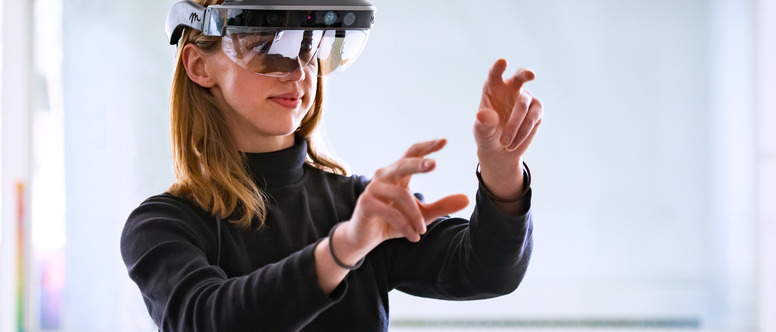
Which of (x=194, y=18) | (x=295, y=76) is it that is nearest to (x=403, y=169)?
(x=295, y=76)

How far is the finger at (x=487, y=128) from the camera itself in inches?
42.1

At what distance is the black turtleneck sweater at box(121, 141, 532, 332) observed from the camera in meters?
0.97

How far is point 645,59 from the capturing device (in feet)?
10.3

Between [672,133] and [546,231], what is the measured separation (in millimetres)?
600

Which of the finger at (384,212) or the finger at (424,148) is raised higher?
the finger at (424,148)

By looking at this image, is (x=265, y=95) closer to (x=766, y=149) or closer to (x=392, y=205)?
(x=392, y=205)

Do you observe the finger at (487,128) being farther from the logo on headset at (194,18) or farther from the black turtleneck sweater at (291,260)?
the logo on headset at (194,18)

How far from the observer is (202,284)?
1.02 m

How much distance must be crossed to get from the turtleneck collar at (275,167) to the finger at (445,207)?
39 cm

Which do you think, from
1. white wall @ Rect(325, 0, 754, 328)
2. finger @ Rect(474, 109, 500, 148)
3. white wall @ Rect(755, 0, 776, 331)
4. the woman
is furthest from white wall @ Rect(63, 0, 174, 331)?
finger @ Rect(474, 109, 500, 148)

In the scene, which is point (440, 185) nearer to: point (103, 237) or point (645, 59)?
point (645, 59)

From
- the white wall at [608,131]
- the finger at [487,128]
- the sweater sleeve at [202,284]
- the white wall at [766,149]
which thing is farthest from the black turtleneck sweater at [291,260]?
the white wall at [766,149]

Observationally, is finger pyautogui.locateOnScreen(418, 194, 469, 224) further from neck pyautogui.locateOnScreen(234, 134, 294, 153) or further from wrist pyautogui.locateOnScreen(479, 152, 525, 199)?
neck pyautogui.locateOnScreen(234, 134, 294, 153)

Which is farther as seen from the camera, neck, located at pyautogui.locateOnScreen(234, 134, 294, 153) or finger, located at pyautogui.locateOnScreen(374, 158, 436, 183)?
neck, located at pyautogui.locateOnScreen(234, 134, 294, 153)
